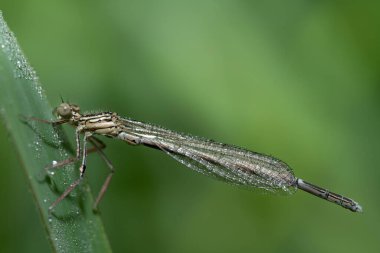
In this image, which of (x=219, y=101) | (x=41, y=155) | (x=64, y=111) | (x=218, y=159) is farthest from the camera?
(x=219, y=101)

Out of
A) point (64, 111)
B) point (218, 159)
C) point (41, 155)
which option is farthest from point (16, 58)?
point (218, 159)

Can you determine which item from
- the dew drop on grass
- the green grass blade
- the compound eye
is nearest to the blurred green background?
the compound eye

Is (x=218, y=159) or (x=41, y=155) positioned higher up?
(x=218, y=159)

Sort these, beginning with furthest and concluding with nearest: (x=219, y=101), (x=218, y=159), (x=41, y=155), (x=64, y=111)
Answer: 1. (x=219, y=101)
2. (x=218, y=159)
3. (x=64, y=111)
4. (x=41, y=155)

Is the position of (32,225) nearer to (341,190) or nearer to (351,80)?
(341,190)

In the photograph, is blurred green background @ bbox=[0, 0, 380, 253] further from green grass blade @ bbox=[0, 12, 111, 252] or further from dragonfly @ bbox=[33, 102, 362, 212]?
green grass blade @ bbox=[0, 12, 111, 252]

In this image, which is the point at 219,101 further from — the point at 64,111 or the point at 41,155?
the point at 41,155

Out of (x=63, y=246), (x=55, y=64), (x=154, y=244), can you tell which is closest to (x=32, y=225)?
(x=154, y=244)

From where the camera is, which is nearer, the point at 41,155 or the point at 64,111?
the point at 41,155
